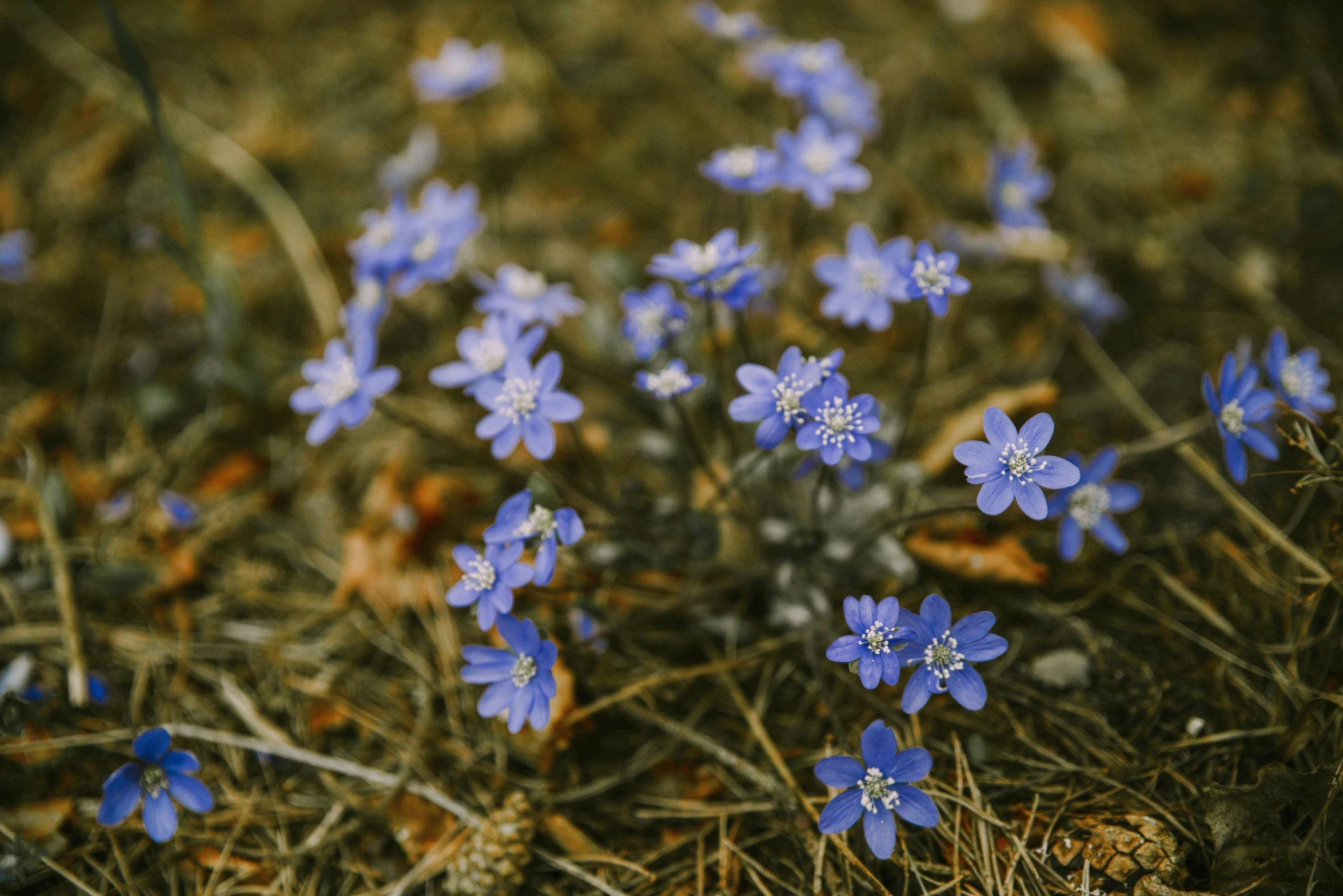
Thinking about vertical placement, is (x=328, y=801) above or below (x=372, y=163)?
below

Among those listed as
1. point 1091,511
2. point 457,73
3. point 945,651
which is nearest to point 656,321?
point 945,651

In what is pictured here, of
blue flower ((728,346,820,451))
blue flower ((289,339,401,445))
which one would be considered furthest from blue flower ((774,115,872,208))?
blue flower ((289,339,401,445))

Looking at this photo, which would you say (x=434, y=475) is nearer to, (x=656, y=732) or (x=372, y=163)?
(x=656, y=732)

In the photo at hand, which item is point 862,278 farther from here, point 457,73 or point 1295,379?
point 457,73

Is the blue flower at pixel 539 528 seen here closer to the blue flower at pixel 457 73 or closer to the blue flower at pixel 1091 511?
the blue flower at pixel 1091 511

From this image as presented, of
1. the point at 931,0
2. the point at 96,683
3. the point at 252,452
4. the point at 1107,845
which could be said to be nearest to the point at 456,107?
the point at 252,452

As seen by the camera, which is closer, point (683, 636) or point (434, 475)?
point (683, 636)
